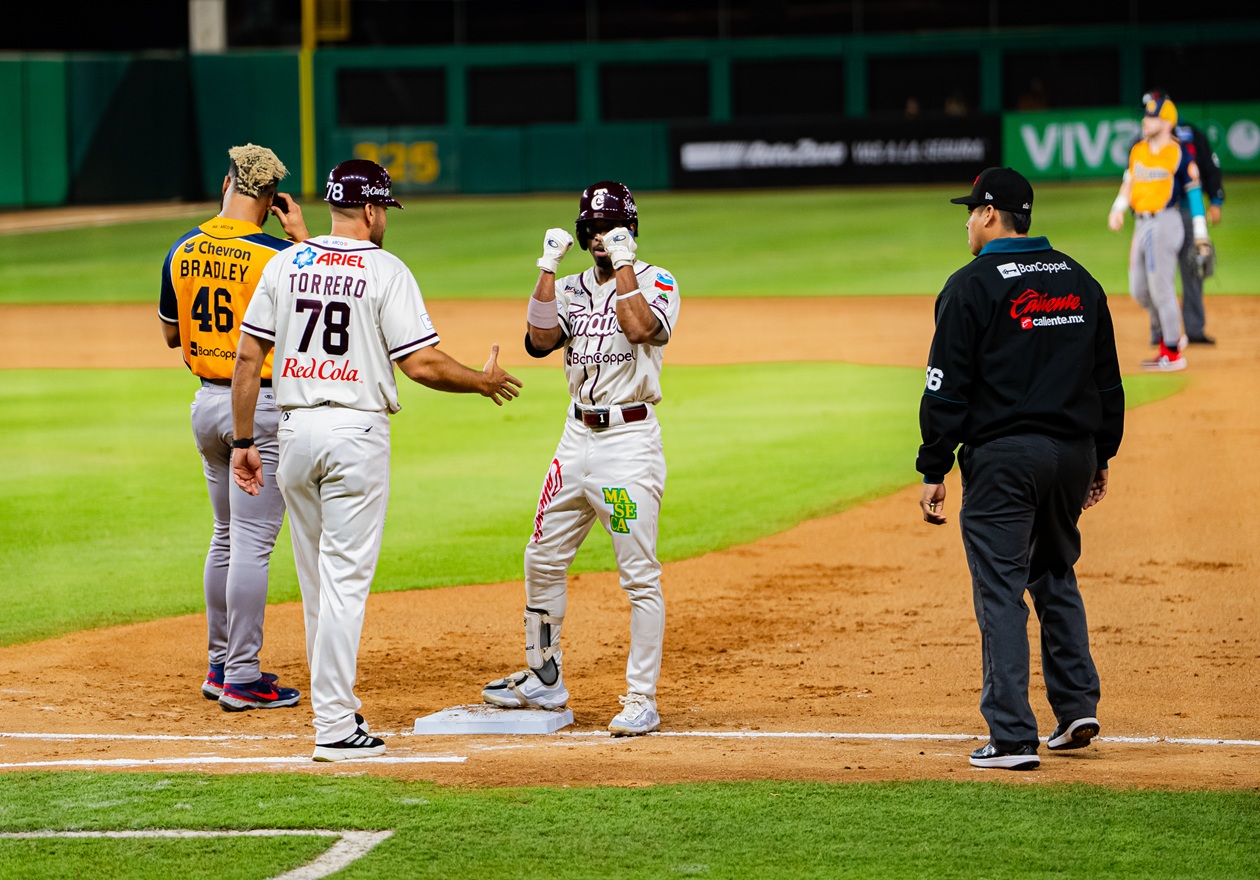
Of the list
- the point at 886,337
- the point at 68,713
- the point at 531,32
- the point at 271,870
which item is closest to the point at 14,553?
the point at 68,713

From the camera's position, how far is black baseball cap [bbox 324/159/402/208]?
582 cm

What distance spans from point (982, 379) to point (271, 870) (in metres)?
2.73

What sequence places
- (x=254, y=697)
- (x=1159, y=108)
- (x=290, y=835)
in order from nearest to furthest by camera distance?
(x=290, y=835) < (x=254, y=697) < (x=1159, y=108)

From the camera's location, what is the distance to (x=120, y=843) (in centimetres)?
464

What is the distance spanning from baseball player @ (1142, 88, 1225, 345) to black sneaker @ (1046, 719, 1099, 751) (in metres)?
10.5

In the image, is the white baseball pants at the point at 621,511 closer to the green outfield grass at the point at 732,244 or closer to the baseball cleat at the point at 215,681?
the baseball cleat at the point at 215,681

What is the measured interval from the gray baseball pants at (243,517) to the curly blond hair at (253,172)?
0.79m

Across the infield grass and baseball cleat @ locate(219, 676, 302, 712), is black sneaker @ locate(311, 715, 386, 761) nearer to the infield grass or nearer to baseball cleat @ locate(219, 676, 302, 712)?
the infield grass

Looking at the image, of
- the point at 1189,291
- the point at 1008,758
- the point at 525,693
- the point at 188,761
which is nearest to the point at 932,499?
the point at 1008,758

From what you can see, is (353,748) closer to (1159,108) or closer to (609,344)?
(609,344)

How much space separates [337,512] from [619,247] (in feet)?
4.56

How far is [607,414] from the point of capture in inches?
246

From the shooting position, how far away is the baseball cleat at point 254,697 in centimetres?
677

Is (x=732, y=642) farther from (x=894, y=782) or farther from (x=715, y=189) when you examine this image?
(x=715, y=189)
